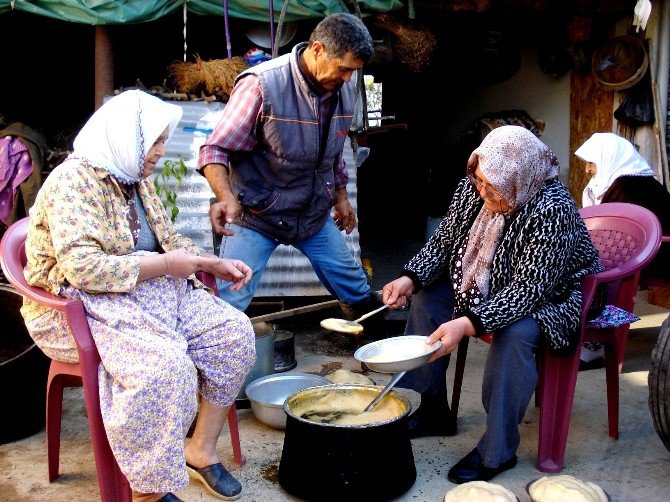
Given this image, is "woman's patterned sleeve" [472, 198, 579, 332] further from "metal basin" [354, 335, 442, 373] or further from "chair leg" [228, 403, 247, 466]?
"chair leg" [228, 403, 247, 466]

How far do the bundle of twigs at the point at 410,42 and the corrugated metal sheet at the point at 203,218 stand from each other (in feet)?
5.59

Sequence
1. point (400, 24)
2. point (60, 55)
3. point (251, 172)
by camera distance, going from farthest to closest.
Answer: point (60, 55) < point (400, 24) < point (251, 172)

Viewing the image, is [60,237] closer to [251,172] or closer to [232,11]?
[251,172]

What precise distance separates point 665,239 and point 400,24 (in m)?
2.92

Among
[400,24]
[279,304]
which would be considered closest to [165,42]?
[400,24]

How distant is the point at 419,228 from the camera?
994cm

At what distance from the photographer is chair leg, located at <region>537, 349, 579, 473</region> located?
10.6 feet

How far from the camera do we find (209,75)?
17.3ft

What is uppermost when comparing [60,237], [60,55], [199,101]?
[60,55]

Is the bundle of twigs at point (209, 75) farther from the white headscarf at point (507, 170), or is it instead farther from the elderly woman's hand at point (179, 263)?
the elderly woman's hand at point (179, 263)

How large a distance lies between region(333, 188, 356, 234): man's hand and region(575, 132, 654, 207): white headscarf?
205 cm

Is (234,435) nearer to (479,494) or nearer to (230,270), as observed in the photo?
(230,270)

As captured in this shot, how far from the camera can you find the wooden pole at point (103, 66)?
Result: 520 cm

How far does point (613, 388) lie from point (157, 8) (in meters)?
3.78
